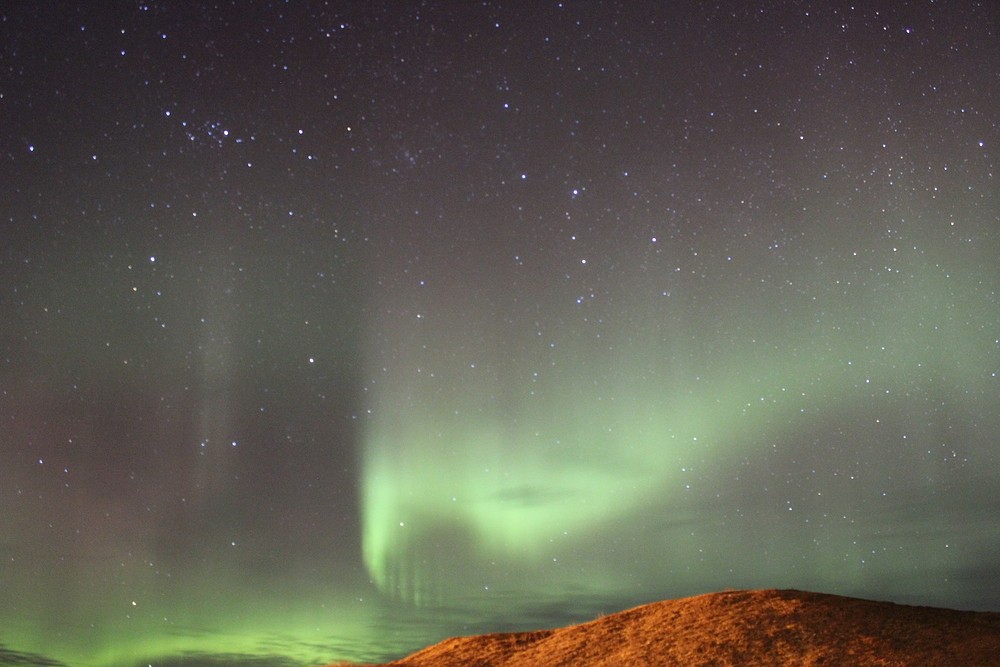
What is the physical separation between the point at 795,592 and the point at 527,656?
20.0 ft

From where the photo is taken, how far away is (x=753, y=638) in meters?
17.7

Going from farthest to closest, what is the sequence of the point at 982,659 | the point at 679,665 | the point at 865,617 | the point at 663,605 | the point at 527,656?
the point at 663,605
the point at 527,656
the point at 865,617
the point at 679,665
the point at 982,659

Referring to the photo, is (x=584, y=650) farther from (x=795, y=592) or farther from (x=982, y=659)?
(x=982, y=659)

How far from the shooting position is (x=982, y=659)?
15586mm

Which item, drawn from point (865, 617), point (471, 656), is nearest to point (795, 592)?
point (865, 617)

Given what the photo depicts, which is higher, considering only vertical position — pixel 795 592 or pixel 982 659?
pixel 795 592

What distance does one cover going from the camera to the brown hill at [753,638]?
54.2 feet

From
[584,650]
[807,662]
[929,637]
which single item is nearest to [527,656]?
[584,650]

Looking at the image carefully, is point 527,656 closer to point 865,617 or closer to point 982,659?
point 865,617

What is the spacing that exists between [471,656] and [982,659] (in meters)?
10.2

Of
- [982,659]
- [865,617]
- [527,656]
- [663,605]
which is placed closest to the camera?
[982,659]

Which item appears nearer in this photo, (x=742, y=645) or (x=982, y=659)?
(x=982, y=659)

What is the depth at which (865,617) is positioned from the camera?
18.3m

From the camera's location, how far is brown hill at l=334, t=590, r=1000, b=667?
16.5 meters
